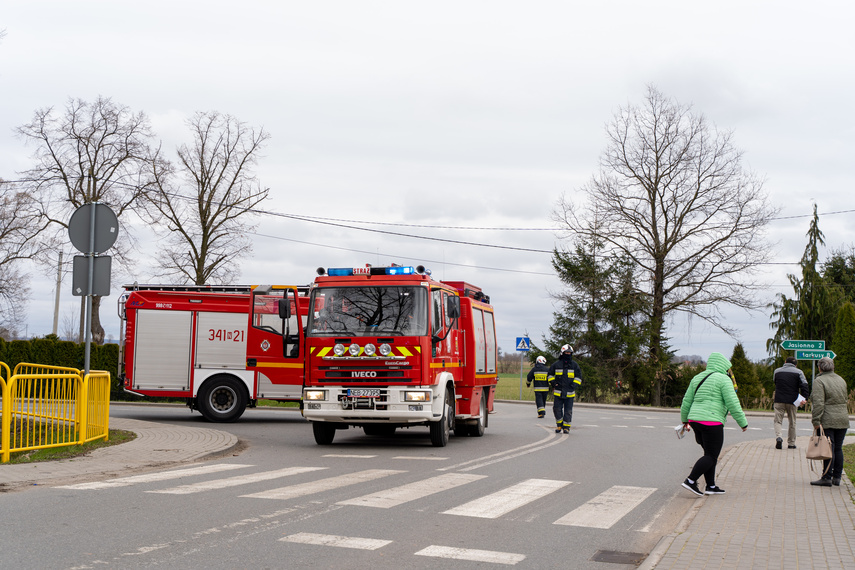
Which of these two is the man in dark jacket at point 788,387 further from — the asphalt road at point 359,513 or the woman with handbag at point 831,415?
the woman with handbag at point 831,415

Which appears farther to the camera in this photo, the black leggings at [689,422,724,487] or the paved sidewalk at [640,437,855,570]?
the black leggings at [689,422,724,487]

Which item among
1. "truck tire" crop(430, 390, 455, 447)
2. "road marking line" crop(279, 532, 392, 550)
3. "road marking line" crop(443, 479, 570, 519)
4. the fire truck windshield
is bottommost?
"road marking line" crop(443, 479, 570, 519)

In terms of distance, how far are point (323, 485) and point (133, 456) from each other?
3.64 meters

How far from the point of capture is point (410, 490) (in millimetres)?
9742

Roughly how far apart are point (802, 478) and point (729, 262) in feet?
103

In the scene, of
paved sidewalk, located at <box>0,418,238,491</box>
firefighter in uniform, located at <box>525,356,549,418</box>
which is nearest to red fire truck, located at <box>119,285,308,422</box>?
paved sidewalk, located at <box>0,418,238,491</box>

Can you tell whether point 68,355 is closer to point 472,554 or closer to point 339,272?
point 339,272

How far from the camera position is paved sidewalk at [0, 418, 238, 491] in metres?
9.82

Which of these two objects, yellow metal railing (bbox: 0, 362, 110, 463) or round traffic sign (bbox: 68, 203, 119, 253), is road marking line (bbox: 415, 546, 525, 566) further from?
round traffic sign (bbox: 68, 203, 119, 253)

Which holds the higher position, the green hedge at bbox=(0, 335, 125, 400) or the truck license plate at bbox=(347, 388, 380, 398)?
the green hedge at bbox=(0, 335, 125, 400)

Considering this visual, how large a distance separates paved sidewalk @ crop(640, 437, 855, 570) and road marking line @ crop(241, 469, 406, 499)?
152 inches

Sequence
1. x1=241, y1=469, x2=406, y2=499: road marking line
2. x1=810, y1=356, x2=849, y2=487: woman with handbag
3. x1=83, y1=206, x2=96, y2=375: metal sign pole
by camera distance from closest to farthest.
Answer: x1=241, y1=469, x2=406, y2=499: road marking line → x1=810, y1=356, x2=849, y2=487: woman with handbag → x1=83, y1=206, x2=96, y2=375: metal sign pole

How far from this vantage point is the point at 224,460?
1248 centimetres

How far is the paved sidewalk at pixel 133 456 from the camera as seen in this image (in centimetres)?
982
